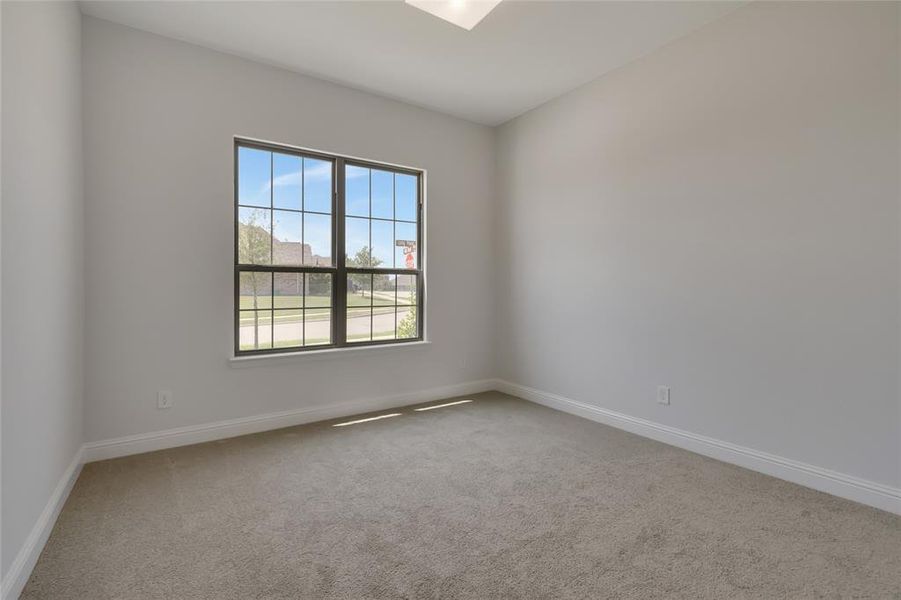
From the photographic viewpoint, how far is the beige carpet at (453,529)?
163 cm

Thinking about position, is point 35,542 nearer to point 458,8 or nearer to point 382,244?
point 382,244

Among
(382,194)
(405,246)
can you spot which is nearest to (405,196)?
(382,194)

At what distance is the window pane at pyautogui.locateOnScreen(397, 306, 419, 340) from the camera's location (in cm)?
418

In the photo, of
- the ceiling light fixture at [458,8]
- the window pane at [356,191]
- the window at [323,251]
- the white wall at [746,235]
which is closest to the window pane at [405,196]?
the window at [323,251]

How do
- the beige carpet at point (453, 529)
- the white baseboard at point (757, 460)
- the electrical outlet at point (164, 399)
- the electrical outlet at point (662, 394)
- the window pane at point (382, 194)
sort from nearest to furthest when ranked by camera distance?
the beige carpet at point (453, 529)
the white baseboard at point (757, 460)
the electrical outlet at point (164, 399)
the electrical outlet at point (662, 394)
the window pane at point (382, 194)

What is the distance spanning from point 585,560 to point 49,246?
284 centimetres

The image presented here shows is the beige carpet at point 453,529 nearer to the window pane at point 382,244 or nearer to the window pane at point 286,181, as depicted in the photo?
the window pane at point 382,244

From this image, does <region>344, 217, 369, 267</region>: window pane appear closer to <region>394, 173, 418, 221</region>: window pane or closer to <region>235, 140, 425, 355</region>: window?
<region>235, 140, 425, 355</region>: window

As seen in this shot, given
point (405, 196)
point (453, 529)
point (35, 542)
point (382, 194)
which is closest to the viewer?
point (35, 542)

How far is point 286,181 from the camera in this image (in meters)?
3.50

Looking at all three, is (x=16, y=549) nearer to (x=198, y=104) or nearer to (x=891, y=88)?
(x=198, y=104)

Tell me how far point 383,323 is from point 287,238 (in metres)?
1.16

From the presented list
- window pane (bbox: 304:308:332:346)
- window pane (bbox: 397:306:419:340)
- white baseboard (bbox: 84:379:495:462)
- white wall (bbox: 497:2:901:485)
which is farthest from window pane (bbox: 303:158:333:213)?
white wall (bbox: 497:2:901:485)

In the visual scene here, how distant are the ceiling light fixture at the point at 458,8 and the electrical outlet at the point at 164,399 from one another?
9.88ft
